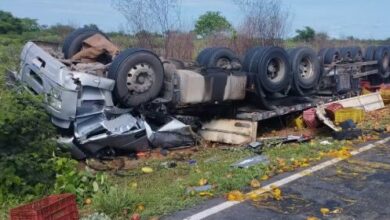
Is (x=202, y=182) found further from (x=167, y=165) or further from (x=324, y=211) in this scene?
(x=167, y=165)

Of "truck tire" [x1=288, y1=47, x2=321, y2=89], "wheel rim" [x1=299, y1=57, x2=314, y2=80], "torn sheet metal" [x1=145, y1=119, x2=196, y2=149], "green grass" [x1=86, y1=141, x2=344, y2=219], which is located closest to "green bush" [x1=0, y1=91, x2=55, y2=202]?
"green grass" [x1=86, y1=141, x2=344, y2=219]

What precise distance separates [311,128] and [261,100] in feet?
4.35

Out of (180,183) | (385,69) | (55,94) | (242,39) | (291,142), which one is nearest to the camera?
(180,183)

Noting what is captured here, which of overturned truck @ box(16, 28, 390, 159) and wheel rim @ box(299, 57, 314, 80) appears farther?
wheel rim @ box(299, 57, 314, 80)

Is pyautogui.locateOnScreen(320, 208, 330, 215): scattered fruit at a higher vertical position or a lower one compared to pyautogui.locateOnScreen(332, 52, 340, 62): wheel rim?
lower

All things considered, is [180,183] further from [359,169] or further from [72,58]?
[72,58]

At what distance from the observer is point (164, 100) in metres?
8.43

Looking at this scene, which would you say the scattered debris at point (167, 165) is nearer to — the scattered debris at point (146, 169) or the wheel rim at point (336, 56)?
the scattered debris at point (146, 169)

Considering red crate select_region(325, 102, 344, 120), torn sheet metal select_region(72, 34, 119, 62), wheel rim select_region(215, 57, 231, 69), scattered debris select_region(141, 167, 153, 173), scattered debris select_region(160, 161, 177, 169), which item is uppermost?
Result: torn sheet metal select_region(72, 34, 119, 62)

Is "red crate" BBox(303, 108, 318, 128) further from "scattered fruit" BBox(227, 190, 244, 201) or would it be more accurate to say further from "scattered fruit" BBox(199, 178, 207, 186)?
"scattered fruit" BBox(227, 190, 244, 201)

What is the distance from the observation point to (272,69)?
376 inches

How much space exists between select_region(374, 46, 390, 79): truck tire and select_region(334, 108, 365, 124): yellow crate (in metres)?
4.77

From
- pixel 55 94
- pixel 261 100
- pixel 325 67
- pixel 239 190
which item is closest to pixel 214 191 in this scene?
pixel 239 190

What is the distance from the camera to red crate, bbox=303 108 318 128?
9703 mm
